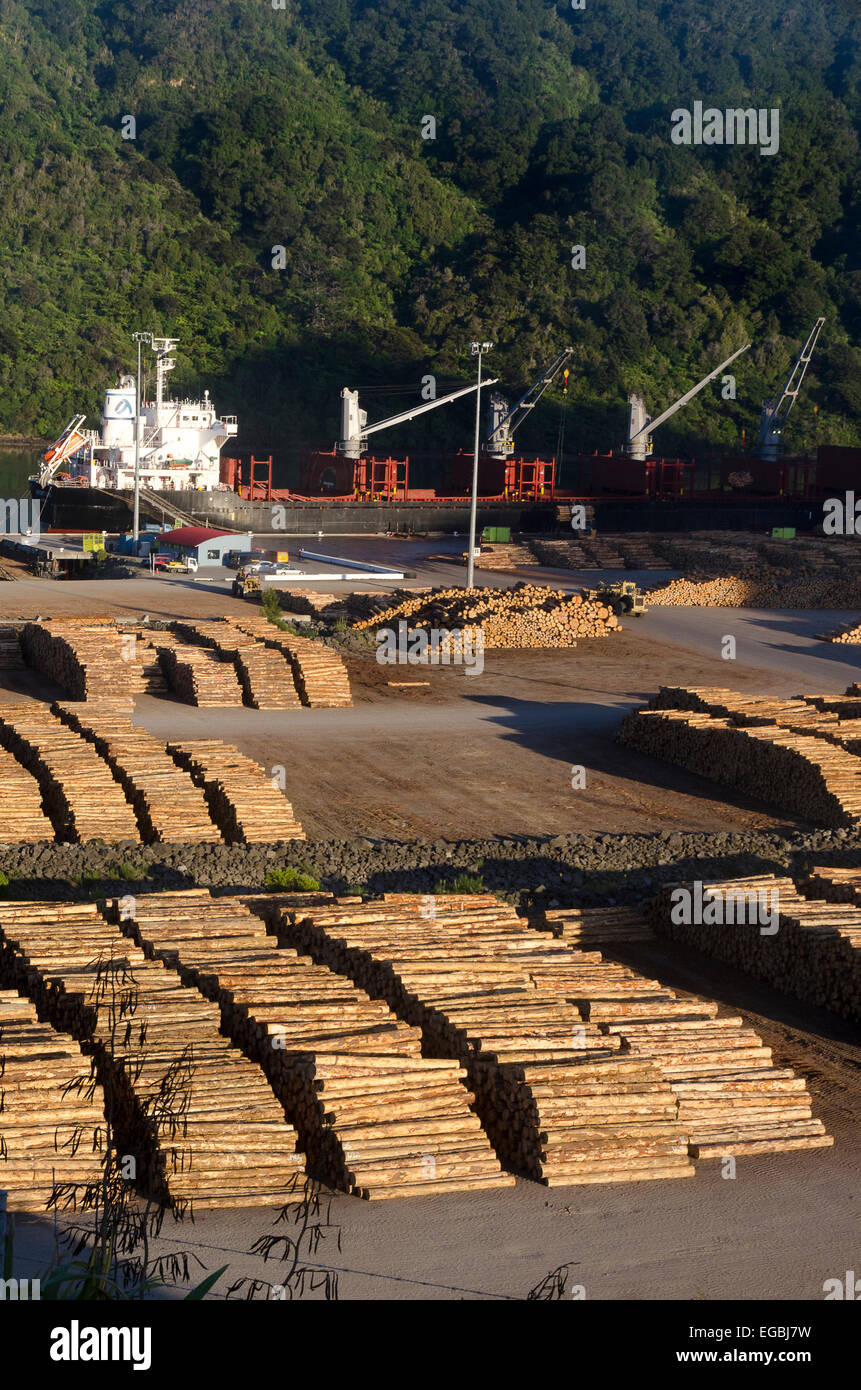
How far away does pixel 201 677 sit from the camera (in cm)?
2916

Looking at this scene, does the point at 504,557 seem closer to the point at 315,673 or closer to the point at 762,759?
the point at 315,673

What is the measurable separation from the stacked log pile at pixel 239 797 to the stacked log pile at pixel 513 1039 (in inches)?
186

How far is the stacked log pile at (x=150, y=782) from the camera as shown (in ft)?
63.8

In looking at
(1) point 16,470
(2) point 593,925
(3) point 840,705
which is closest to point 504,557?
(3) point 840,705

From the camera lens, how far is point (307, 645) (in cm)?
3106

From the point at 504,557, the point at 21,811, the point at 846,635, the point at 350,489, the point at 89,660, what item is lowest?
the point at 21,811

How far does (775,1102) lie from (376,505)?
5106cm

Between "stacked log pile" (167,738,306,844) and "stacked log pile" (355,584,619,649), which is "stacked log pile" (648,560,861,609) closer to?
"stacked log pile" (355,584,619,649)

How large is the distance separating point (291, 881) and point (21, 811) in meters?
3.94

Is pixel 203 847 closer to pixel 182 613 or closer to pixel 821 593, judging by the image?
pixel 182 613

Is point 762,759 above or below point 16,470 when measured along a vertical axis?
below

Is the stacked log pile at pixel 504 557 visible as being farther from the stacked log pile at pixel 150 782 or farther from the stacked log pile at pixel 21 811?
the stacked log pile at pixel 21 811

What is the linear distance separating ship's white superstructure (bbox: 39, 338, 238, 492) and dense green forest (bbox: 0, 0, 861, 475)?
142ft
